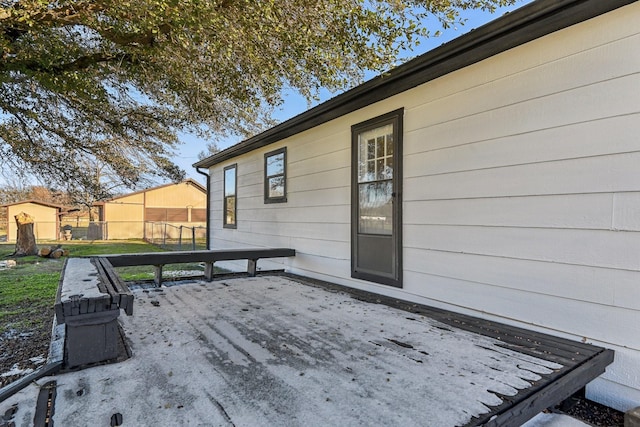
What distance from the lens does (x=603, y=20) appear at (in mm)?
2105

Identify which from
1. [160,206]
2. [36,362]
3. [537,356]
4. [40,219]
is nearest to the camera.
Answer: [537,356]

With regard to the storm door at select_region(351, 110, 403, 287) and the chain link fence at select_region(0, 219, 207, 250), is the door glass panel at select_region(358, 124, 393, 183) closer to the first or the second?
the storm door at select_region(351, 110, 403, 287)

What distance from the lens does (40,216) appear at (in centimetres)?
1931

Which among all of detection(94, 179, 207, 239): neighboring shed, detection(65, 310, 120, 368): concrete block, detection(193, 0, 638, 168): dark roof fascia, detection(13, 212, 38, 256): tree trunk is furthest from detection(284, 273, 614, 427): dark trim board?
detection(94, 179, 207, 239): neighboring shed

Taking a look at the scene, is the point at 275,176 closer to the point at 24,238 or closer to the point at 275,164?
the point at 275,164

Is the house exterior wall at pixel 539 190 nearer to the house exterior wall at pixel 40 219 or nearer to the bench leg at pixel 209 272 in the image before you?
the bench leg at pixel 209 272

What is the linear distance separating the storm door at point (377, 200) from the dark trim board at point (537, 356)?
0.68 metres

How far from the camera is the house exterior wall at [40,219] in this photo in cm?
1822

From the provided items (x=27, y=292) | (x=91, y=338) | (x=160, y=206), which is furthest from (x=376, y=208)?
(x=160, y=206)

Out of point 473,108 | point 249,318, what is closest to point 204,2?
point 473,108

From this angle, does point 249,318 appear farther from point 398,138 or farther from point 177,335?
point 398,138

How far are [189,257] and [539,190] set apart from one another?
378 cm

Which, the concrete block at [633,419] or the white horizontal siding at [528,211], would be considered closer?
the concrete block at [633,419]

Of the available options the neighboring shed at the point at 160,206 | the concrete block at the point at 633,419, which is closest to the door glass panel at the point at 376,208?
the concrete block at the point at 633,419
